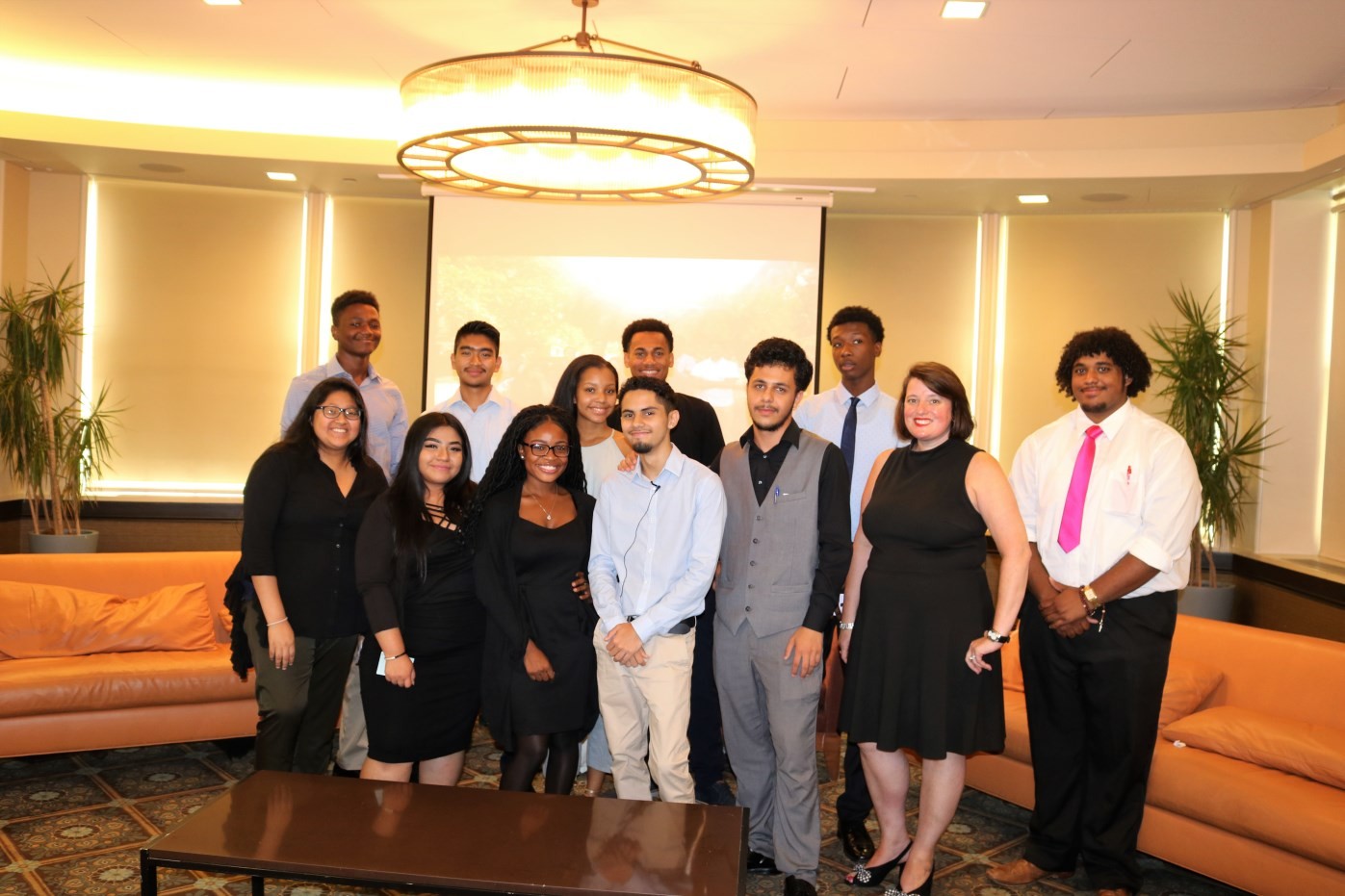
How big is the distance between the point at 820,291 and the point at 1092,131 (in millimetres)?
1931

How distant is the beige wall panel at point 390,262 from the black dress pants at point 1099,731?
5.56 m

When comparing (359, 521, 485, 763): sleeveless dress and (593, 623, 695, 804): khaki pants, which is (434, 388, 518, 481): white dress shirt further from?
(593, 623, 695, 804): khaki pants

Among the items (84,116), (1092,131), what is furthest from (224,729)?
(1092,131)

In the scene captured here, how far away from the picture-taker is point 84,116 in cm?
673

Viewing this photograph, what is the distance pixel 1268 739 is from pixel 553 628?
2.41 meters

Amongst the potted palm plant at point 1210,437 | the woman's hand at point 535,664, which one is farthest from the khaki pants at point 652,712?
the potted palm plant at point 1210,437

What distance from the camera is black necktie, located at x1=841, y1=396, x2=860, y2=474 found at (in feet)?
13.9

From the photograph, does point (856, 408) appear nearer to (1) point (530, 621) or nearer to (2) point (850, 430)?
(2) point (850, 430)

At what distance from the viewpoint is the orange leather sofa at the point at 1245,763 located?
3234mm

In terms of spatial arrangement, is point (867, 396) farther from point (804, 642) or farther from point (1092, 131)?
point (1092, 131)

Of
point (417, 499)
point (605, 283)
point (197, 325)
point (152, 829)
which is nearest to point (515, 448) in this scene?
point (417, 499)

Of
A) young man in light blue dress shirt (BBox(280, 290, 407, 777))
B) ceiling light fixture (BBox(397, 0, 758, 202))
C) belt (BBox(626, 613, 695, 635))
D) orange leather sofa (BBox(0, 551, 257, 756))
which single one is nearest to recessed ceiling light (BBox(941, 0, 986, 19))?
ceiling light fixture (BBox(397, 0, 758, 202))

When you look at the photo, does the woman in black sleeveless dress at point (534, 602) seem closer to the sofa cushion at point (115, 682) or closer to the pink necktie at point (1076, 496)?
the pink necktie at point (1076, 496)

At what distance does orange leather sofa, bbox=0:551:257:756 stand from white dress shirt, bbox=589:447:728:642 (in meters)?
2.07
